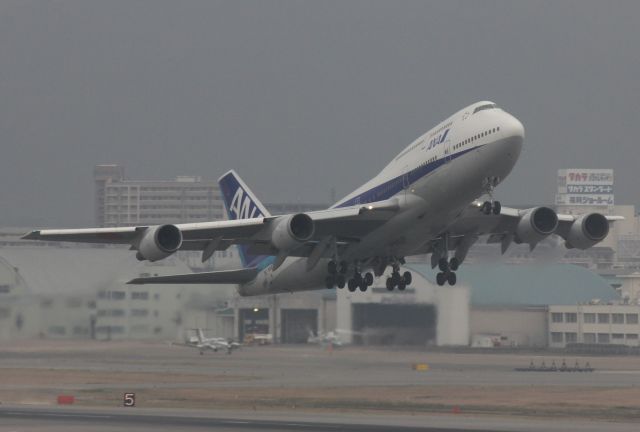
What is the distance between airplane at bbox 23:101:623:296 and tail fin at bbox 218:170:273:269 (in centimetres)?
443

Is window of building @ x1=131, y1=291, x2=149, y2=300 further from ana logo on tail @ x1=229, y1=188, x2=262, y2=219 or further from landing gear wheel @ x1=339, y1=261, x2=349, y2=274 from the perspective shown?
landing gear wheel @ x1=339, y1=261, x2=349, y2=274

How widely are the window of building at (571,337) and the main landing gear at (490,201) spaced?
3227 inches

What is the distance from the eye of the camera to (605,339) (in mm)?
134125

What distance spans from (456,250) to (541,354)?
209 ft

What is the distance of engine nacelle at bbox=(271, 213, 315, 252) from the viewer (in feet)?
169

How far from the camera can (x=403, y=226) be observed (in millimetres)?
52250

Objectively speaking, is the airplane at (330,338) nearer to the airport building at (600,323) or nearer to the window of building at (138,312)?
the airport building at (600,323)

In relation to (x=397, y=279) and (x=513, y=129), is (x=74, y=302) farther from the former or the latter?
(x=513, y=129)

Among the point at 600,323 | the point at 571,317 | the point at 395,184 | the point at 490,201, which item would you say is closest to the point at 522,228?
the point at 490,201

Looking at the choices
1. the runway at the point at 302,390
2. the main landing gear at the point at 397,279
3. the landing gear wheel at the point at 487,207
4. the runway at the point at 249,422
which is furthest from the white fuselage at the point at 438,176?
the runway at the point at 302,390

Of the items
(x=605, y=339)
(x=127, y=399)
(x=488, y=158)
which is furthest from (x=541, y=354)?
(x=488, y=158)

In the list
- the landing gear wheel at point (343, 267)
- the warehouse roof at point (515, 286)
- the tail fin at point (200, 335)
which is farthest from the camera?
the warehouse roof at point (515, 286)

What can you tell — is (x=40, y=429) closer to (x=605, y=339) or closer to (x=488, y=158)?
(x=488, y=158)

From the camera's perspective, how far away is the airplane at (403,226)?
160 ft
